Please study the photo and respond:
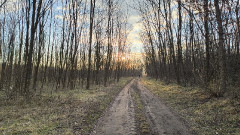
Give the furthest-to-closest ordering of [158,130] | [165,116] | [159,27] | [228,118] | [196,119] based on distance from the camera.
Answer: [159,27] → [165,116] → [196,119] → [228,118] → [158,130]

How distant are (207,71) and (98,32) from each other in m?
20.0

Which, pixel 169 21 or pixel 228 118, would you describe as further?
pixel 169 21

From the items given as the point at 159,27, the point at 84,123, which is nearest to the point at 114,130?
the point at 84,123

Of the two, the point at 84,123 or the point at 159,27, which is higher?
the point at 159,27

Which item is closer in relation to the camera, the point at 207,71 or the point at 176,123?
the point at 176,123

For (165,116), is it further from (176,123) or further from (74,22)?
(74,22)

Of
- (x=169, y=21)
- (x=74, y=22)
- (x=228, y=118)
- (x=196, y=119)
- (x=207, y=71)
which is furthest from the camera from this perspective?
(x=169, y=21)

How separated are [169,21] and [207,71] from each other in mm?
12941

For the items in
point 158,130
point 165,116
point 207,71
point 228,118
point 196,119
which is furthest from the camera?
point 207,71

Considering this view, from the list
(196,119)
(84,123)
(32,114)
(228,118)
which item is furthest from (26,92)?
(228,118)

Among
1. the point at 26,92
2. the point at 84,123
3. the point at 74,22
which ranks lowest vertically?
the point at 84,123

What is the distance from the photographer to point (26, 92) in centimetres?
1103

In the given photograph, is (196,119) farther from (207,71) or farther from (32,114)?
(32,114)

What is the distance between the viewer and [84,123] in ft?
22.5
